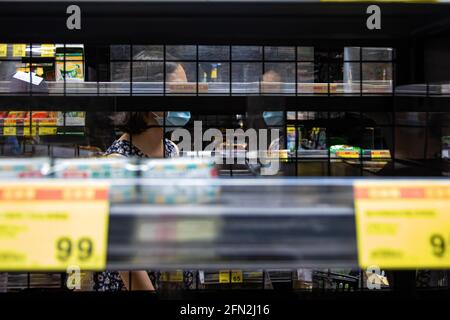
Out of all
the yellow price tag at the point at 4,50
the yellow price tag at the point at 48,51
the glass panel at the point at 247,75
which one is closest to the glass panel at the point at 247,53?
the glass panel at the point at 247,75

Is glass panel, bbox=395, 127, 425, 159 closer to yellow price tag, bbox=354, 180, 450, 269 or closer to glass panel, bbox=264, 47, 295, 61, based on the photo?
glass panel, bbox=264, 47, 295, 61

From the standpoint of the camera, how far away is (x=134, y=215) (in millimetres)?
626

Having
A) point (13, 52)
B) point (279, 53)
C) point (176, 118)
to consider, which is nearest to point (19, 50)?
point (13, 52)

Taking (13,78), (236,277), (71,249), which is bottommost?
(236,277)

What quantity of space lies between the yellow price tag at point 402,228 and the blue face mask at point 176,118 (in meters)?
0.85

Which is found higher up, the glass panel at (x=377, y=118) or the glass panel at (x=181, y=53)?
the glass panel at (x=181, y=53)

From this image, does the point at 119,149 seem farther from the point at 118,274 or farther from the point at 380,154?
the point at 380,154

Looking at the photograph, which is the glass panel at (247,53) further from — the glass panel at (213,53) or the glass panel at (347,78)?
the glass panel at (347,78)

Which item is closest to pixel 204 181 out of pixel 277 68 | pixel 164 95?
pixel 164 95

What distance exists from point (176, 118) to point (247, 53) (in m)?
0.31

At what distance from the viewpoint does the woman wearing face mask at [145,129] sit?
1.34m

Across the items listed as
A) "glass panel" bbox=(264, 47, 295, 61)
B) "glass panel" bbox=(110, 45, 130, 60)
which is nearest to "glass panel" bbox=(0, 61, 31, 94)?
"glass panel" bbox=(110, 45, 130, 60)

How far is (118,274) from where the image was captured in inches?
52.5

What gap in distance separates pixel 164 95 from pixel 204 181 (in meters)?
0.76
